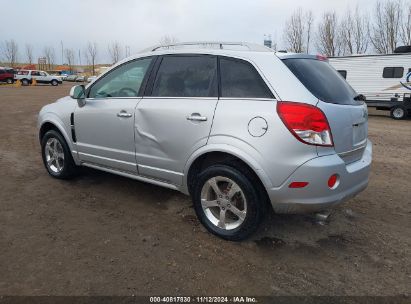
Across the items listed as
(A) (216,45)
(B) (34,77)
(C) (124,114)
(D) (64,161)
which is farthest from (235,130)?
(B) (34,77)

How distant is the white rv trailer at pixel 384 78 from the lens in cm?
1688

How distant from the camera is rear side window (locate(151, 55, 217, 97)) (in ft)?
11.9

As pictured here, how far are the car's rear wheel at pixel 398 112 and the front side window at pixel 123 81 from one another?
15.9 m

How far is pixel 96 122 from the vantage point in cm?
445

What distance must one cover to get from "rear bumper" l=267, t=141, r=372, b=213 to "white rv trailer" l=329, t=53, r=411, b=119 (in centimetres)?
1577

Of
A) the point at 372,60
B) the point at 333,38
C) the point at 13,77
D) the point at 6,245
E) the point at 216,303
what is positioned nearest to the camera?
the point at 216,303

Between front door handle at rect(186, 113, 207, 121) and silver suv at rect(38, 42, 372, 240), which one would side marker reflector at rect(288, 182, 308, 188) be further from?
front door handle at rect(186, 113, 207, 121)

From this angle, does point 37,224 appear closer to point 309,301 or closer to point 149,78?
point 149,78

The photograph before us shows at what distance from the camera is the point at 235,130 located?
3.27 meters

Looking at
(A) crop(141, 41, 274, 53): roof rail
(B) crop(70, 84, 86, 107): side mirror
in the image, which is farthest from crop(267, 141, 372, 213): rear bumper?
(B) crop(70, 84, 86, 107): side mirror

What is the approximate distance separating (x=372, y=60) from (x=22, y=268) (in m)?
18.5

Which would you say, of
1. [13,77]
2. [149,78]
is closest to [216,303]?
[149,78]

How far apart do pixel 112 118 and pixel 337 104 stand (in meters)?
2.41

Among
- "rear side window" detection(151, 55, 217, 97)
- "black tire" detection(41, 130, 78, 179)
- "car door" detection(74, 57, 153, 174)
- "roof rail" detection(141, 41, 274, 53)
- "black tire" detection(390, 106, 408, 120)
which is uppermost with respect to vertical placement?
"roof rail" detection(141, 41, 274, 53)
